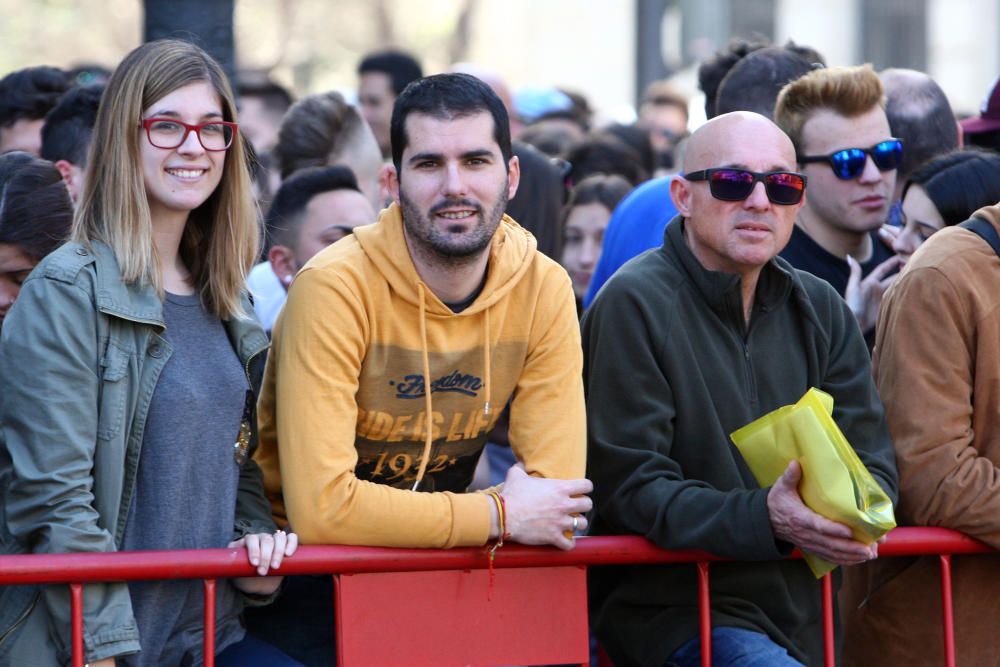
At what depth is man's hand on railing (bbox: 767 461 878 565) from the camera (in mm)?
3959

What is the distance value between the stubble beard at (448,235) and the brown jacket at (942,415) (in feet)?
4.37

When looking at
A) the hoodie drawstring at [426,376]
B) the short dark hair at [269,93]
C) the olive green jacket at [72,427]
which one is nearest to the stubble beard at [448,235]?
the hoodie drawstring at [426,376]

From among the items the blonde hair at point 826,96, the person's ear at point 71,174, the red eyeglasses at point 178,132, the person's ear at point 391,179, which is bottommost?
the person's ear at point 391,179

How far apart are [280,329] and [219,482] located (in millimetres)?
465

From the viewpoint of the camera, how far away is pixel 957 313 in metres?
4.48

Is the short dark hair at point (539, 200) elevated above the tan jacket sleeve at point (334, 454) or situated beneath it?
elevated above

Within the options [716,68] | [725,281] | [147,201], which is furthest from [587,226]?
[147,201]

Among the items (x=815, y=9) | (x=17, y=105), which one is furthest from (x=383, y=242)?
(x=815, y=9)

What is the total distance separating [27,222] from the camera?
4.55 meters

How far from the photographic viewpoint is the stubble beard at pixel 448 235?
13.5ft

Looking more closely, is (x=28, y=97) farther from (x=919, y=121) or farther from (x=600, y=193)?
(x=919, y=121)

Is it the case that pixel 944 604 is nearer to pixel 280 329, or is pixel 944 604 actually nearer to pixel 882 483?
pixel 882 483

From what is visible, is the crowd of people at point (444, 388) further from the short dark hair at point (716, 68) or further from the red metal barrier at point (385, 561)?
the short dark hair at point (716, 68)

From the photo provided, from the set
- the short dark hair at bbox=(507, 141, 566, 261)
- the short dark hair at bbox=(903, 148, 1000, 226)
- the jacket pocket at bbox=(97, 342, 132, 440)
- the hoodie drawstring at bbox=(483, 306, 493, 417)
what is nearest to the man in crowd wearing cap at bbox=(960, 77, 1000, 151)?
the short dark hair at bbox=(903, 148, 1000, 226)
